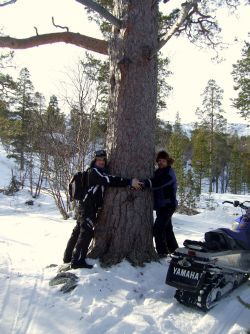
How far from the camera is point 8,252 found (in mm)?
7441

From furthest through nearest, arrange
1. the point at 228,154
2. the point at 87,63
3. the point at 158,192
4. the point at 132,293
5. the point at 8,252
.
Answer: the point at 228,154 < the point at 87,63 < the point at 8,252 < the point at 158,192 < the point at 132,293

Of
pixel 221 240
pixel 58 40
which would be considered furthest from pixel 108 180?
pixel 58 40

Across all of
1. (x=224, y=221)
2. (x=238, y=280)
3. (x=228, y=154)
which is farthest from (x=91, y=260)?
(x=228, y=154)

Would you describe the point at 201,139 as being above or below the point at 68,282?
above

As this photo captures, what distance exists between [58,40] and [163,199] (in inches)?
124

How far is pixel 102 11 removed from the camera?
5.59 meters

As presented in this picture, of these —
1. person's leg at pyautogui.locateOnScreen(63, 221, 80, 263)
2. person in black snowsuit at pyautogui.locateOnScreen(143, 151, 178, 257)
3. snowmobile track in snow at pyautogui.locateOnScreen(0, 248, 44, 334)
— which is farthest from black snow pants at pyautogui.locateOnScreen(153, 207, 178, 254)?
snowmobile track in snow at pyautogui.locateOnScreen(0, 248, 44, 334)

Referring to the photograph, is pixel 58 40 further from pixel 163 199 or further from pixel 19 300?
pixel 19 300

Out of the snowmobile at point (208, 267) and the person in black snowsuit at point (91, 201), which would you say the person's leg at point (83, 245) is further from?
the snowmobile at point (208, 267)

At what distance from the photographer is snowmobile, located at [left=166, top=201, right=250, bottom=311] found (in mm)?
4676

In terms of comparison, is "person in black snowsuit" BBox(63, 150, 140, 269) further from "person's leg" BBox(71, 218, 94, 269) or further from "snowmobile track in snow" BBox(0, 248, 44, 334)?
"snowmobile track in snow" BBox(0, 248, 44, 334)

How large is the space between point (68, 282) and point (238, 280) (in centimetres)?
236

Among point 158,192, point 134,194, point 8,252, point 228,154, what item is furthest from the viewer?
point 228,154

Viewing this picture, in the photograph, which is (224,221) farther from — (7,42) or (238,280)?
(7,42)
